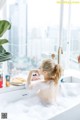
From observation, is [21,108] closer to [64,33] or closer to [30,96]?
[30,96]

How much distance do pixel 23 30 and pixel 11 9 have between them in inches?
12.1

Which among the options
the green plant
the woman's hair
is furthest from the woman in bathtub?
the green plant

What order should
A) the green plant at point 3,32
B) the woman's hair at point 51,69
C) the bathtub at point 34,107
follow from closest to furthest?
the green plant at point 3,32
the bathtub at point 34,107
the woman's hair at point 51,69

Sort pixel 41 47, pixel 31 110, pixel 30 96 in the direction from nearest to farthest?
pixel 31 110, pixel 30 96, pixel 41 47

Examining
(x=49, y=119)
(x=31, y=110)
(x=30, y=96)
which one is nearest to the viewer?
(x=49, y=119)

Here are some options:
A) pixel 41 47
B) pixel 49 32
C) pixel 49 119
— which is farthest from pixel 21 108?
pixel 49 32

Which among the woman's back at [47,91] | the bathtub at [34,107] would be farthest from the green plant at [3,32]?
the woman's back at [47,91]

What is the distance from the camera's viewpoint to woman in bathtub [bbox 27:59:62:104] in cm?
249

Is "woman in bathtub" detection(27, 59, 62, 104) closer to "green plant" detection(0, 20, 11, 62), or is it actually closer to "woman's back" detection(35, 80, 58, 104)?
"woman's back" detection(35, 80, 58, 104)

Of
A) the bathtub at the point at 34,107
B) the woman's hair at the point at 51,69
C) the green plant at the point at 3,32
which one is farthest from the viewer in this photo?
the woman's hair at the point at 51,69

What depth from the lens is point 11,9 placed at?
266cm

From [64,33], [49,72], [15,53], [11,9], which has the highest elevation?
[11,9]

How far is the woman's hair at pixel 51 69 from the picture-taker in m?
2.48

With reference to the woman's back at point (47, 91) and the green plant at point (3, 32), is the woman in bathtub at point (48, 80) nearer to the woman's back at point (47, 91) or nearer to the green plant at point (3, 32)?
the woman's back at point (47, 91)
